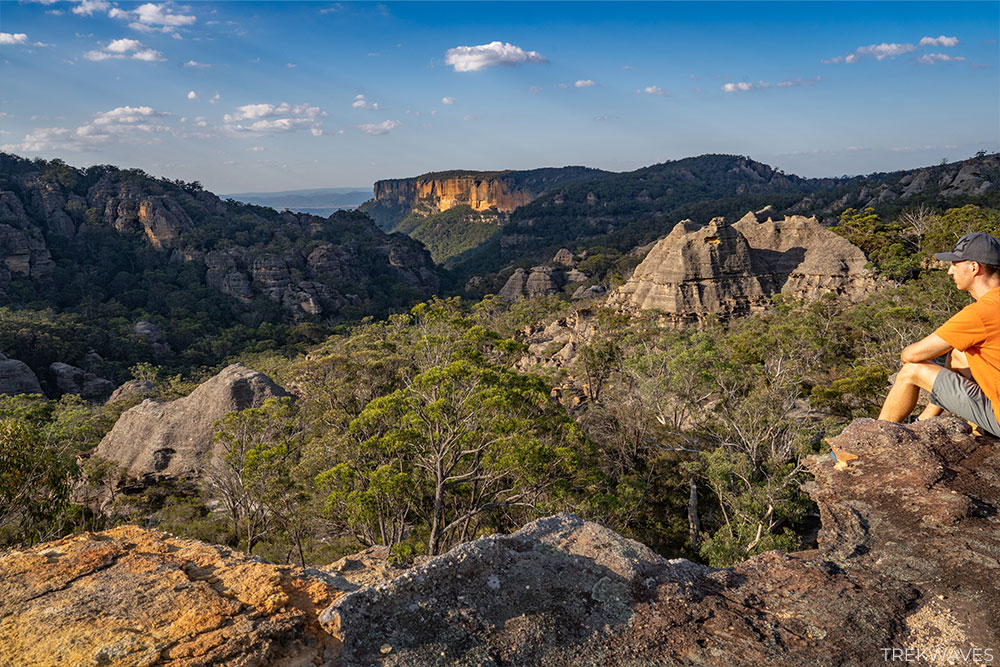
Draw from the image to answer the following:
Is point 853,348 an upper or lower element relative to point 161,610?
lower

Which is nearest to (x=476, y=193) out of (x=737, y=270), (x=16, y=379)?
(x=737, y=270)

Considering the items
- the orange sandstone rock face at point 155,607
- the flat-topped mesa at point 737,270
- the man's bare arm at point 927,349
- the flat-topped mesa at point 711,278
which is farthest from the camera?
the flat-topped mesa at point 711,278

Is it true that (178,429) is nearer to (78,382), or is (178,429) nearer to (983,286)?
(983,286)

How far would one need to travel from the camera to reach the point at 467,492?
12672 mm

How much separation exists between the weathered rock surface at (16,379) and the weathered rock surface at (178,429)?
23.5m

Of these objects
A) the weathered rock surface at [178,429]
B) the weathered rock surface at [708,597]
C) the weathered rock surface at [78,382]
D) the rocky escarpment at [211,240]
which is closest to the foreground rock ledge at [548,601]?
the weathered rock surface at [708,597]

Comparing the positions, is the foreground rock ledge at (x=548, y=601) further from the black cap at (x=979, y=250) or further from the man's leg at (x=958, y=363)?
the black cap at (x=979, y=250)

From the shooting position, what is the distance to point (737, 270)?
37438 mm

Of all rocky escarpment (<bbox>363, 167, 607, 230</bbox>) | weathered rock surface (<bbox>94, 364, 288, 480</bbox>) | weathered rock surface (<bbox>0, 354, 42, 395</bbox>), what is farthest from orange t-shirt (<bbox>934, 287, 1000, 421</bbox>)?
rocky escarpment (<bbox>363, 167, 607, 230</bbox>)

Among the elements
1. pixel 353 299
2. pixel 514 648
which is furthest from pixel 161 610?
pixel 353 299

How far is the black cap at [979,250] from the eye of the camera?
13.0 feet

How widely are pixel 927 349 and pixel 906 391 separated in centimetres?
59

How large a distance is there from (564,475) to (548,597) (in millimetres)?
8396

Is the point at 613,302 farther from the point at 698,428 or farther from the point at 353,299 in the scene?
the point at 353,299
